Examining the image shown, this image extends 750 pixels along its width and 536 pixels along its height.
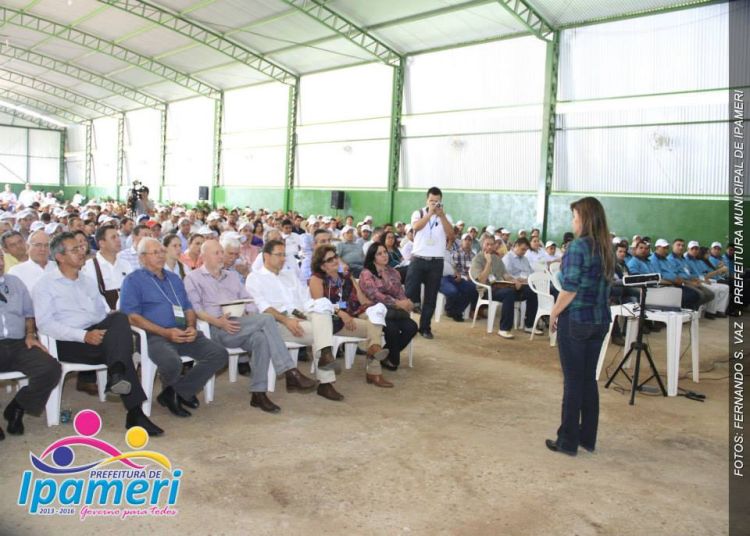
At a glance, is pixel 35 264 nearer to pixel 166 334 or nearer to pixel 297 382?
pixel 166 334

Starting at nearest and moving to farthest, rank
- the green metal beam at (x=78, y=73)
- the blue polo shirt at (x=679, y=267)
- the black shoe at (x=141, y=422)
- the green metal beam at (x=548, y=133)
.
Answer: the black shoe at (x=141, y=422) < the blue polo shirt at (x=679, y=267) < the green metal beam at (x=548, y=133) < the green metal beam at (x=78, y=73)

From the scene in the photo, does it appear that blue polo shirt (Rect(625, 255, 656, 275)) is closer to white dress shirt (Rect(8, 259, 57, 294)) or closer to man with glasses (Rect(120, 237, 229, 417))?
man with glasses (Rect(120, 237, 229, 417))

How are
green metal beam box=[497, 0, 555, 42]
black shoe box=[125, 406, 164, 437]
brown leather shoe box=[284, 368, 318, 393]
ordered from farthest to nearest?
green metal beam box=[497, 0, 555, 42]
brown leather shoe box=[284, 368, 318, 393]
black shoe box=[125, 406, 164, 437]

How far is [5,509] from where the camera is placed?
2.58m

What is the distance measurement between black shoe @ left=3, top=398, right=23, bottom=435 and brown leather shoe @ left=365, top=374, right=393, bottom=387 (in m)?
2.35

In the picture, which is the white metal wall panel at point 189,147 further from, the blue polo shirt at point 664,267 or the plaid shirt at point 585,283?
the plaid shirt at point 585,283

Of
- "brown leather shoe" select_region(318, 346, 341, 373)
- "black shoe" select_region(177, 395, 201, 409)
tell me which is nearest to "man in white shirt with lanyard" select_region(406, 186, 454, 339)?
"brown leather shoe" select_region(318, 346, 341, 373)

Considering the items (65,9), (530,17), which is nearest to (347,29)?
(530,17)

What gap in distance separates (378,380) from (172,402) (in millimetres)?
1564

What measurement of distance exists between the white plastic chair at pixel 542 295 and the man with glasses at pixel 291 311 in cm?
306

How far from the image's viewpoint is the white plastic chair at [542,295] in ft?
21.9

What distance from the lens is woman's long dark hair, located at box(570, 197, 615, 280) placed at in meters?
3.31

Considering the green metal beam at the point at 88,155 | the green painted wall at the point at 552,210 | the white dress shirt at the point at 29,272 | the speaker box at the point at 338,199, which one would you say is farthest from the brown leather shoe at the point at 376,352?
the green metal beam at the point at 88,155

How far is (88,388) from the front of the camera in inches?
165
